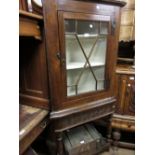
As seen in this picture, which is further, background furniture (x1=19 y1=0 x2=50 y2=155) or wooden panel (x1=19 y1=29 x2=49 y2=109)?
wooden panel (x1=19 y1=29 x2=49 y2=109)

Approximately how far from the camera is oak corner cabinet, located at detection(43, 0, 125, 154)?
3.47ft

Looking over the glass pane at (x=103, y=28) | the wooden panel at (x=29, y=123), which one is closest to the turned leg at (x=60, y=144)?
the wooden panel at (x=29, y=123)

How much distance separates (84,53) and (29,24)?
1.59ft

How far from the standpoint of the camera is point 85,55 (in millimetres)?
1294

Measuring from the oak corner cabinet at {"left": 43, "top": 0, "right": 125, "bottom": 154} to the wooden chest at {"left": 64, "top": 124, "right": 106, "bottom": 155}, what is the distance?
0.42 feet

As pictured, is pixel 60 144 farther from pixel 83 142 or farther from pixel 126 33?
pixel 126 33

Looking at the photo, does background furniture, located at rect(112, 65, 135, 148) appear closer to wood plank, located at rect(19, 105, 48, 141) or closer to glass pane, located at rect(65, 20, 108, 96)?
glass pane, located at rect(65, 20, 108, 96)

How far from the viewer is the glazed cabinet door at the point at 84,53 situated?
44.1 inches

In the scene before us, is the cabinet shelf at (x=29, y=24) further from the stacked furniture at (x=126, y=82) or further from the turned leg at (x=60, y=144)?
the stacked furniture at (x=126, y=82)

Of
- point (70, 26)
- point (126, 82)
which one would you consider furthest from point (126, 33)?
point (70, 26)

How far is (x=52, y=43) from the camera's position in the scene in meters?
1.05

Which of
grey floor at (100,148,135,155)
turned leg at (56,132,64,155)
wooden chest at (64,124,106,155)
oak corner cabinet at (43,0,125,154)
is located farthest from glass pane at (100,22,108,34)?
grey floor at (100,148,135,155)
